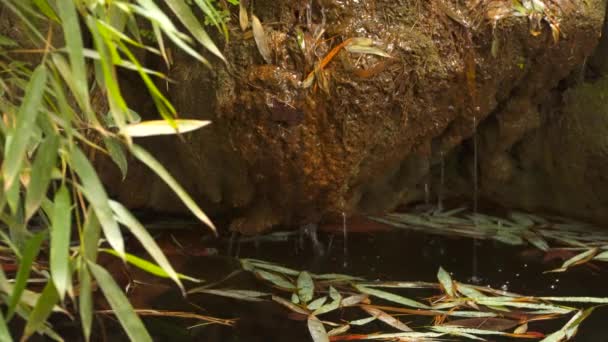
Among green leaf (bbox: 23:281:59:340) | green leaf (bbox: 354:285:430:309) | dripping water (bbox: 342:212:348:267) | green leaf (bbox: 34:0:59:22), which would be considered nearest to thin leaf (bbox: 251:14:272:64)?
dripping water (bbox: 342:212:348:267)

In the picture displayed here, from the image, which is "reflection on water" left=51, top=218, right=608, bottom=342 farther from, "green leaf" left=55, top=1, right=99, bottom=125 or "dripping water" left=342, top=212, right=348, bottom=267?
"green leaf" left=55, top=1, right=99, bottom=125

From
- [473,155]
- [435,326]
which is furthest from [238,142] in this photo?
[473,155]

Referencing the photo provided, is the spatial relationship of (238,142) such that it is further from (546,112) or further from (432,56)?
(546,112)

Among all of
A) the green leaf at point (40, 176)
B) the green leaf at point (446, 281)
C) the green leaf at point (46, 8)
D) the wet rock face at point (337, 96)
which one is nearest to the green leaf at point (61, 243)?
the green leaf at point (40, 176)

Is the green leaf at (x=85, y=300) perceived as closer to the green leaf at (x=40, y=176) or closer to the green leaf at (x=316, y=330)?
the green leaf at (x=40, y=176)

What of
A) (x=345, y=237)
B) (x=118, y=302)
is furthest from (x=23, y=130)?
(x=345, y=237)
